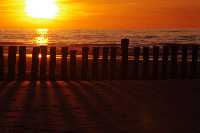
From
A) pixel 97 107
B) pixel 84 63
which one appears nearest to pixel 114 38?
pixel 84 63

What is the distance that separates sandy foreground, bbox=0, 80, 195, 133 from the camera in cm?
659

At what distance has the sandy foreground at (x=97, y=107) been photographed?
6.59 meters

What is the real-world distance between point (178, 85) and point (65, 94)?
114 inches

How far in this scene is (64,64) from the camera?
39.9ft

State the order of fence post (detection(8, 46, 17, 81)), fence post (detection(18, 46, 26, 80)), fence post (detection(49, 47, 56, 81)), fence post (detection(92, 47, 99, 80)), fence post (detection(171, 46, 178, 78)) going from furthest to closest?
fence post (detection(171, 46, 178, 78)) → fence post (detection(92, 47, 99, 80)) → fence post (detection(49, 47, 56, 81)) → fence post (detection(18, 46, 26, 80)) → fence post (detection(8, 46, 17, 81))

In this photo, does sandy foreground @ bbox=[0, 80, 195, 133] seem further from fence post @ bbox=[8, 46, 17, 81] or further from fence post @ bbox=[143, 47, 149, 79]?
fence post @ bbox=[143, 47, 149, 79]

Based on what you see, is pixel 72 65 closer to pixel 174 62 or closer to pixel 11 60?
pixel 11 60

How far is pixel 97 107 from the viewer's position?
317 inches

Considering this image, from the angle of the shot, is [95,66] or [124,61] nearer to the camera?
[95,66]

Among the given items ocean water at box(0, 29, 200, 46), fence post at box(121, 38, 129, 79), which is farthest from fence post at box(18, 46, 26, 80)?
ocean water at box(0, 29, 200, 46)

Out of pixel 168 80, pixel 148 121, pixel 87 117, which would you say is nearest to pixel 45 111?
pixel 87 117

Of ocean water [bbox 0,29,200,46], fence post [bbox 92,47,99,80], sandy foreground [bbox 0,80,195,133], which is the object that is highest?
ocean water [bbox 0,29,200,46]

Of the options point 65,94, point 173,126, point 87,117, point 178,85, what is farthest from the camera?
point 178,85

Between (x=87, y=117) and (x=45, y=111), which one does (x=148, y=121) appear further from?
(x=45, y=111)
